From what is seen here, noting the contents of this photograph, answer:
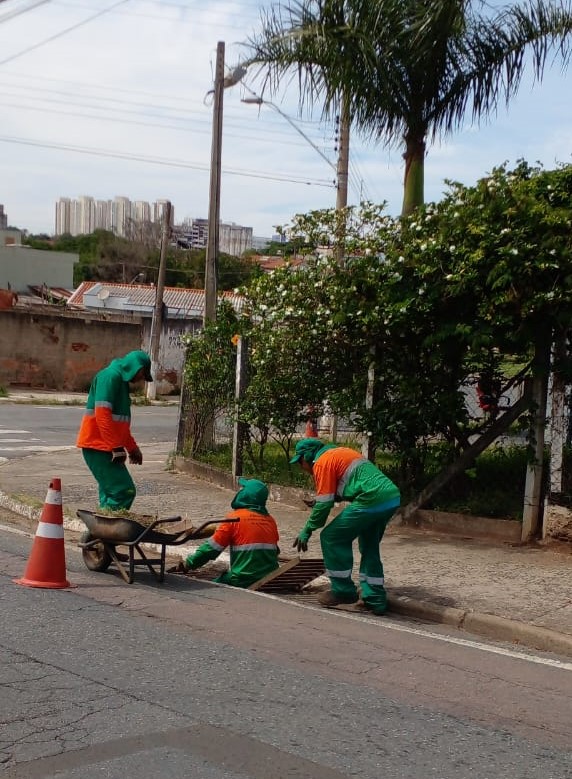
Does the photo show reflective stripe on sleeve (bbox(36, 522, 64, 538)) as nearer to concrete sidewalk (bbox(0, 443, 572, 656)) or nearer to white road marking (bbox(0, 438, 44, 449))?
concrete sidewalk (bbox(0, 443, 572, 656))

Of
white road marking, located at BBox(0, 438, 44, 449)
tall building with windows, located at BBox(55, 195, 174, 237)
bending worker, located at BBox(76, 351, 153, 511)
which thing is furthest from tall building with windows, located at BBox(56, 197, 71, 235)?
bending worker, located at BBox(76, 351, 153, 511)

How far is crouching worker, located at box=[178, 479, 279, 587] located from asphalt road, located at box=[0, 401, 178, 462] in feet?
30.3

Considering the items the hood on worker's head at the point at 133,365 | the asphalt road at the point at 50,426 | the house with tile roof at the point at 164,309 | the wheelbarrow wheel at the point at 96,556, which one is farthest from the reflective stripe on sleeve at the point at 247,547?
the house with tile roof at the point at 164,309

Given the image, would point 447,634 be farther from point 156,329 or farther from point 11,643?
point 156,329

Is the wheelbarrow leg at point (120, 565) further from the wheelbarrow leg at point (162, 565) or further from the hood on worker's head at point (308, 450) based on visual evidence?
the hood on worker's head at point (308, 450)

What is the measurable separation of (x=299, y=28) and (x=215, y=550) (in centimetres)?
738

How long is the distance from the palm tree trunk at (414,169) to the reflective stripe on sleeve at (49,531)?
265 inches

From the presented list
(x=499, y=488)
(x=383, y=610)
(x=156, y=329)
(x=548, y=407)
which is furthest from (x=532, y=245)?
(x=156, y=329)

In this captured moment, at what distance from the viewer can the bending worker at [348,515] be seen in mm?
7707

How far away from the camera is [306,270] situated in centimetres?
1143

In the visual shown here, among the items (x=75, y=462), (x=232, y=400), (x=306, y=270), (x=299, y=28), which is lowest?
(x=75, y=462)

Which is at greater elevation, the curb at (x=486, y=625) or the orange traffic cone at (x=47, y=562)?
the orange traffic cone at (x=47, y=562)

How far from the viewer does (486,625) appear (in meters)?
7.46

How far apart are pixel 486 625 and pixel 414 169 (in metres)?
6.94
